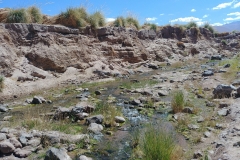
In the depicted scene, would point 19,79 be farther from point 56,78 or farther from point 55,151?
point 55,151

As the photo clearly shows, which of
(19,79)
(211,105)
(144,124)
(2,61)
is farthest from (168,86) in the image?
(2,61)

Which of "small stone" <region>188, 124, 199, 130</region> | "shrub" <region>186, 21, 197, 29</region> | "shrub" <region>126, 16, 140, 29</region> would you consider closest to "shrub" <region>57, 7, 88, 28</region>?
"shrub" <region>126, 16, 140, 29</region>

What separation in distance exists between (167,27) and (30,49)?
72.4 ft

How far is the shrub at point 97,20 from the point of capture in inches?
907

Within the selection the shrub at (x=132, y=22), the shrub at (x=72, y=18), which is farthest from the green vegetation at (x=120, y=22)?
the shrub at (x=72, y=18)

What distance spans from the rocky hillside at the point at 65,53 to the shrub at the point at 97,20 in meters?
0.53

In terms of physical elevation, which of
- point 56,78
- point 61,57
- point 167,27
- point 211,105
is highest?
point 167,27

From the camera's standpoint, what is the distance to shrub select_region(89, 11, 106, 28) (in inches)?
907

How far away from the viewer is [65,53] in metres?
19.5

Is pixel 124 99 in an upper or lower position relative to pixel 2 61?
lower

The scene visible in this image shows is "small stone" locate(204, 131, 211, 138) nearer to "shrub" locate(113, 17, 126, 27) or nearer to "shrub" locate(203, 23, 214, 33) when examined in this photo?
"shrub" locate(113, 17, 126, 27)

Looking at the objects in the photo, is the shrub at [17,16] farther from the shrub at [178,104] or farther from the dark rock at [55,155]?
the dark rock at [55,155]

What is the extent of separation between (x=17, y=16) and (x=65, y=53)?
13.3ft

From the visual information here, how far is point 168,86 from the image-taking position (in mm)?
15914
